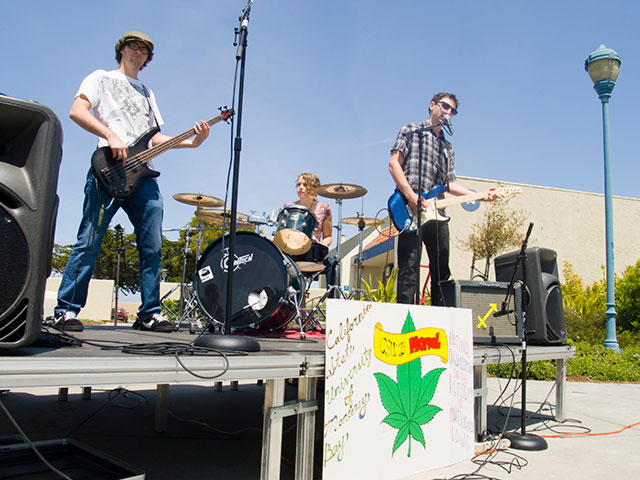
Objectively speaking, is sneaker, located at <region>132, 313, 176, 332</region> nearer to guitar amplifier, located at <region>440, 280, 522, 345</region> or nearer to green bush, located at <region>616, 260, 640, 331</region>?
guitar amplifier, located at <region>440, 280, 522, 345</region>

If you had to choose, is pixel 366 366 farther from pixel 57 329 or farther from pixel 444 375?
pixel 57 329

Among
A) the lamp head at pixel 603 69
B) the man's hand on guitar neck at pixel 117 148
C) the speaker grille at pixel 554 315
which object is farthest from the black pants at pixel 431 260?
the lamp head at pixel 603 69

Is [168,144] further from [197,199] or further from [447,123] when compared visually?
[197,199]

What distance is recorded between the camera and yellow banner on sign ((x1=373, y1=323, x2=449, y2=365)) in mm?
2324

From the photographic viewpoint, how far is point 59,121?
5.63 ft

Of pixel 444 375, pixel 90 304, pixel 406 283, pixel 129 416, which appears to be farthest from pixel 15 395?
pixel 90 304

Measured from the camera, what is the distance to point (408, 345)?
8.07ft

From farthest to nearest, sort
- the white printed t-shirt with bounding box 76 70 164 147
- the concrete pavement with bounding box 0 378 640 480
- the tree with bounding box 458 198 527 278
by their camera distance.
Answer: the tree with bounding box 458 198 527 278 < the white printed t-shirt with bounding box 76 70 164 147 < the concrete pavement with bounding box 0 378 640 480

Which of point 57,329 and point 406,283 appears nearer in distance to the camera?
point 57,329

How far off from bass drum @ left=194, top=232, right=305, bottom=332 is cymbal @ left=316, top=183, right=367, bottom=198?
4891 mm

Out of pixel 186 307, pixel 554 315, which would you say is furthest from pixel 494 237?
pixel 186 307

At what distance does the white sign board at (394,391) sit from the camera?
2.12m

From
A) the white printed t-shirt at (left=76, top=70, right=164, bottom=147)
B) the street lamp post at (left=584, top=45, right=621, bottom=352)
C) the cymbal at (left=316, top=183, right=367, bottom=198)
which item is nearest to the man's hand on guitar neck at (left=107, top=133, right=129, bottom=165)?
the white printed t-shirt at (left=76, top=70, right=164, bottom=147)

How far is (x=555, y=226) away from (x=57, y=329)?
18.6 metres
